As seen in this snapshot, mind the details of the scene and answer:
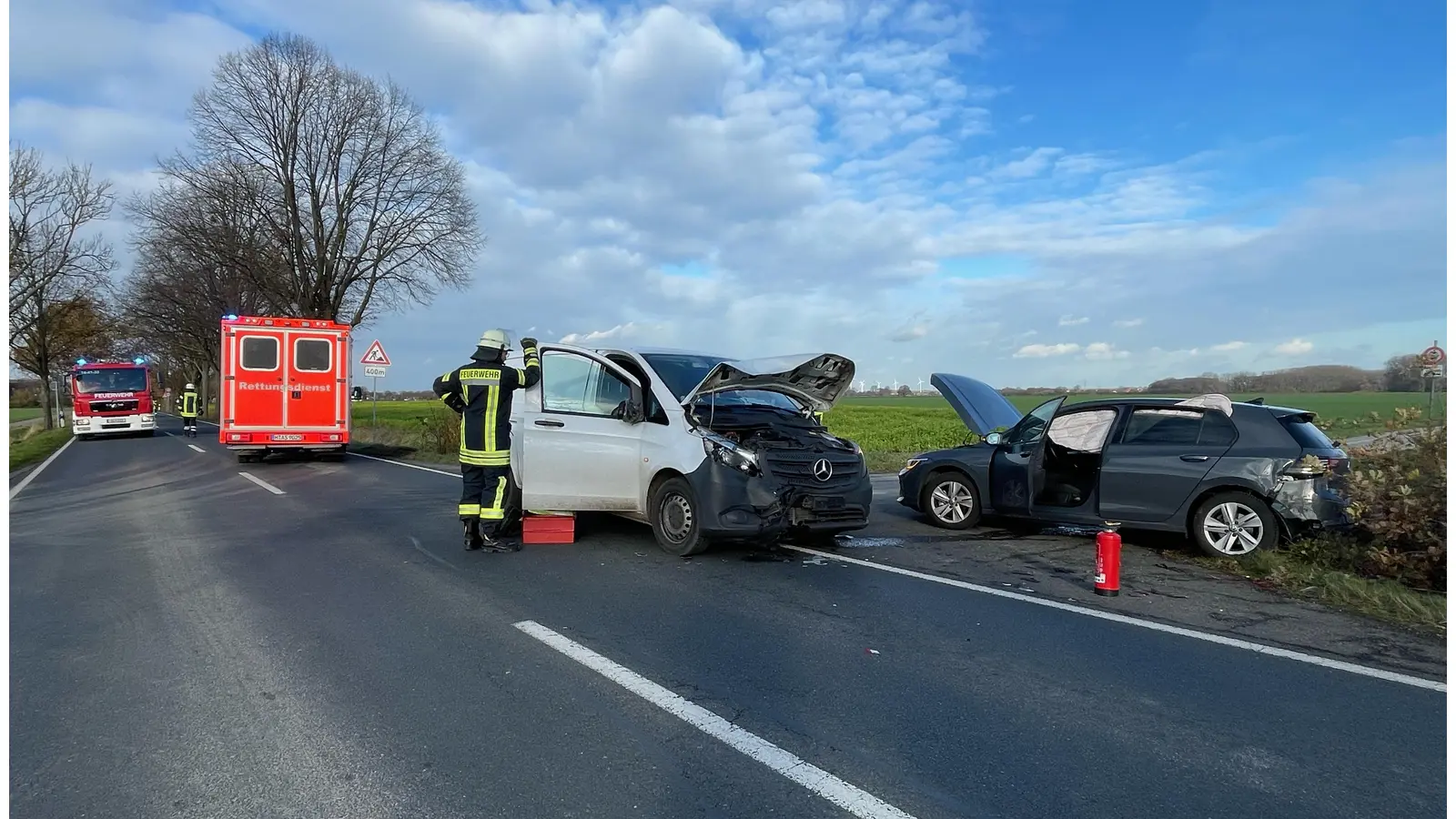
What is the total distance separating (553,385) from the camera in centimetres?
768

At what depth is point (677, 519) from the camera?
7199 mm

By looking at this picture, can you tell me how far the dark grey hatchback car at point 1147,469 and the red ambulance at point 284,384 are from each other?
12.6m

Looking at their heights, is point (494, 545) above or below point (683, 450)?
below

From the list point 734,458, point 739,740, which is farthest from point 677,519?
point 739,740

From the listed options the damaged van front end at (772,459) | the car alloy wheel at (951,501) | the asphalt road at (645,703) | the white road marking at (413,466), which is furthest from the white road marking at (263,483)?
the car alloy wheel at (951,501)

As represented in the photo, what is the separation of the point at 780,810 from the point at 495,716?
1.47 m

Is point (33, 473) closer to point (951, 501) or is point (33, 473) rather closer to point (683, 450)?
point (683, 450)

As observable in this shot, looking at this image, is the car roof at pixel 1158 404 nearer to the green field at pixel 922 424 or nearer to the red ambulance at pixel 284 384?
the green field at pixel 922 424

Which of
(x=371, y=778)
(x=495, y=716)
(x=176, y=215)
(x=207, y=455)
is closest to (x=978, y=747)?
(x=495, y=716)

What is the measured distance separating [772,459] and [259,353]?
13.3 meters

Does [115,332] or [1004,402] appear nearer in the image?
[1004,402]

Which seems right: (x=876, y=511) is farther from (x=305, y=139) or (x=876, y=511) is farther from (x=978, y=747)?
(x=305, y=139)

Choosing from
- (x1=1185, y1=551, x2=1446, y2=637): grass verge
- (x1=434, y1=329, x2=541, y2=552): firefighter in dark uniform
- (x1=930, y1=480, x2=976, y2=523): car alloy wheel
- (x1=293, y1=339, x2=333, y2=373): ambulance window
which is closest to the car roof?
(x1=1185, y1=551, x2=1446, y2=637): grass verge

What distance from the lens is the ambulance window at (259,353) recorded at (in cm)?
1594
